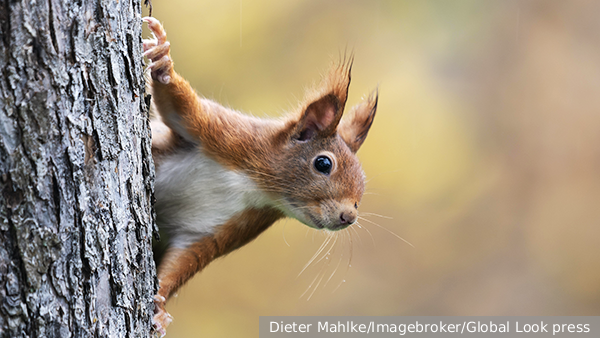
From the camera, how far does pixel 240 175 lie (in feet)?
7.11

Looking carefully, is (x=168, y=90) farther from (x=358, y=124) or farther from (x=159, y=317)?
(x=358, y=124)

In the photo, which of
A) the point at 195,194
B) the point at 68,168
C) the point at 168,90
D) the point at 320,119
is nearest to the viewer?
the point at 68,168

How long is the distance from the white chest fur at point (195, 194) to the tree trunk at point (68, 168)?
587 millimetres

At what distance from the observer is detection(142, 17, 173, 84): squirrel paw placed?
177cm

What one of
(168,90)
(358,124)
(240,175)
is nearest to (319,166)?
(240,175)

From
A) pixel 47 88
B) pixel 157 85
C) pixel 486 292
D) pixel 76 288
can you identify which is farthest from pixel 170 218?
pixel 486 292

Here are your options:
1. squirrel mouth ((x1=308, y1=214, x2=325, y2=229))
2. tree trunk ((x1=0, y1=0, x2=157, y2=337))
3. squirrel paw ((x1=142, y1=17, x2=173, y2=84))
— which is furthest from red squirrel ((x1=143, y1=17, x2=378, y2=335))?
tree trunk ((x1=0, y1=0, x2=157, y2=337))

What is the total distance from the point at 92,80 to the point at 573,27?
560cm

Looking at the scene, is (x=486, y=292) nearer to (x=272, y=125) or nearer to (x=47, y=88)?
(x=272, y=125)

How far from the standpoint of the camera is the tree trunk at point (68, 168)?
3.89 feet

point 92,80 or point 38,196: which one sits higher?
point 92,80

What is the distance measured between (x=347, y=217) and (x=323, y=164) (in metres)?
0.25

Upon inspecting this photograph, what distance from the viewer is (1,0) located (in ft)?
3.72

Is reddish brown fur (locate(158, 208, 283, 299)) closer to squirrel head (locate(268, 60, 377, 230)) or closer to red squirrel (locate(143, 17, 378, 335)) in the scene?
red squirrel (locate(143, 17, 378, 335))
